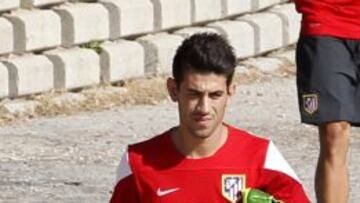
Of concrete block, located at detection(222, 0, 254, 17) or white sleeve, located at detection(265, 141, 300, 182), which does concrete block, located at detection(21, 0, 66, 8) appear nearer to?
concrete block, located at detection(222, 0, 254, 17)

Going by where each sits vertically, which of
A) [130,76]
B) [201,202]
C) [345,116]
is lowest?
[130,76]

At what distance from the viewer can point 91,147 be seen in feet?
31.3

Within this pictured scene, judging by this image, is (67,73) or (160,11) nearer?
(67,73)

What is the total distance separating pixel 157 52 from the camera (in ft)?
38.6

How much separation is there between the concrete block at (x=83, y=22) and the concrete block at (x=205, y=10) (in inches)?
47.1

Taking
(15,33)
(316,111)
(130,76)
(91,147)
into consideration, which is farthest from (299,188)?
(130,76)

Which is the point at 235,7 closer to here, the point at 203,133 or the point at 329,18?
the point at 329,18

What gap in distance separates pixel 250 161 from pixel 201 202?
0.20 meters

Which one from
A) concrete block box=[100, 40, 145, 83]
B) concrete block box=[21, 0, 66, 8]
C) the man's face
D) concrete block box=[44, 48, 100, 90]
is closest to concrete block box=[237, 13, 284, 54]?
concrete block box=[100, 40, 145, 83]

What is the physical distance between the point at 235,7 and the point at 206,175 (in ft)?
26.9

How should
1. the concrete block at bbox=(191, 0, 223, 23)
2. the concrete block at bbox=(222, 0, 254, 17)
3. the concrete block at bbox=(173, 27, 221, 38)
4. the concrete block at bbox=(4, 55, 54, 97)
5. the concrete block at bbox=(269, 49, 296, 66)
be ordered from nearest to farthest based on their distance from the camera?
the concrete block at bbox=(4, 55, 54, 97), the concrete block at bbox=(173, 27, 221, 38), the concrete block at bbox=(191, 0, 223, 23), the concrete block at bbox=(222, 0, 254, 17), the concrete block at bbox=(269, 49, 296, 66)

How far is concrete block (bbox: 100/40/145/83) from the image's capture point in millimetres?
11273

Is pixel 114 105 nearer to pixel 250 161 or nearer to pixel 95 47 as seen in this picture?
pixel 95 47

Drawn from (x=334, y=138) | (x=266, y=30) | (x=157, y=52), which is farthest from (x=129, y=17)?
(x=334, y=138)
